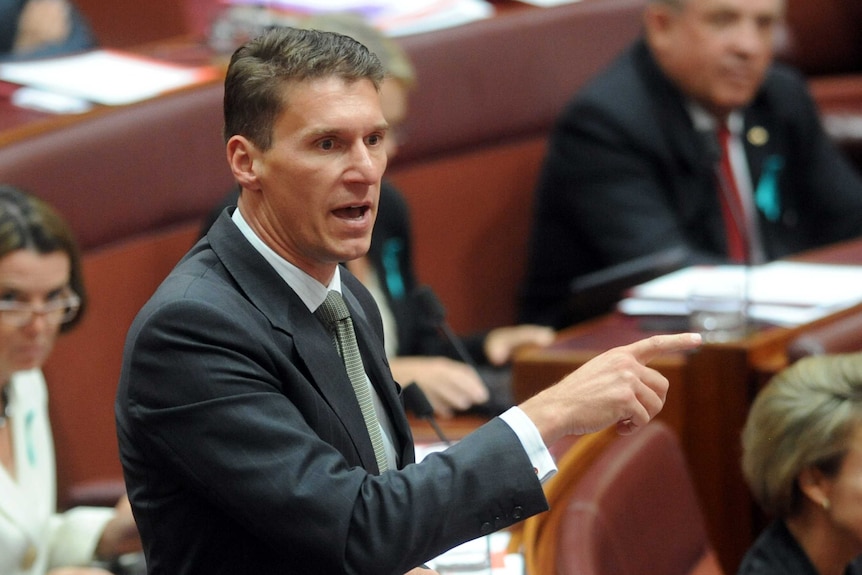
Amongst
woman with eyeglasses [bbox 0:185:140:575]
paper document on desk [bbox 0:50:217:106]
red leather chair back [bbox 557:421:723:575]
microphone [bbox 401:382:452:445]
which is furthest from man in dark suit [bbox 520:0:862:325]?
microphone [bbox 401:382:452:445]

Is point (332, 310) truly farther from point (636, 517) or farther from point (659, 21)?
point (659, 21)

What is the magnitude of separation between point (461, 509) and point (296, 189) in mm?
258

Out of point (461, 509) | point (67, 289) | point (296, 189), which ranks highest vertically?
point (296, 189)

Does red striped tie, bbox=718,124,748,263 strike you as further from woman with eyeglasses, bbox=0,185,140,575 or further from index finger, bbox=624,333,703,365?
index finger, bbox=624,333,703,365

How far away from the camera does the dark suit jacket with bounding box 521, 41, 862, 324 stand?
2527 millimetres

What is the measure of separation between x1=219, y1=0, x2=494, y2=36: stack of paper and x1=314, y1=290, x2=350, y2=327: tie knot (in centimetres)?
170

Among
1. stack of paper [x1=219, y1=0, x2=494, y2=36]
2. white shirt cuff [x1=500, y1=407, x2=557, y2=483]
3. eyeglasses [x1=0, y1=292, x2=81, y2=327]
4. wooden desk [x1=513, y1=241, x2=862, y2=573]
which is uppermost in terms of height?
stack of paper [x1=219, y1=0, x2=494, y2=36]

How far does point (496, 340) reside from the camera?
2260 millimetres

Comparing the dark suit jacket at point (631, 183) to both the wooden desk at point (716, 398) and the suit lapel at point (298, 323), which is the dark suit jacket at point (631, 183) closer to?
the wooden desk at point (716, 398)

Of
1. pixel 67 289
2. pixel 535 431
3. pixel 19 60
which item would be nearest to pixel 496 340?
pixel 67 289

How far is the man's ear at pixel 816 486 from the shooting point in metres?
1.49

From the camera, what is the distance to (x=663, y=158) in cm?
257

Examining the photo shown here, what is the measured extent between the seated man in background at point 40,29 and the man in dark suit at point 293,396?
5.28 feet

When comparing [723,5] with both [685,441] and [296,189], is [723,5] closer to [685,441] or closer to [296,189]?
[685,441]
